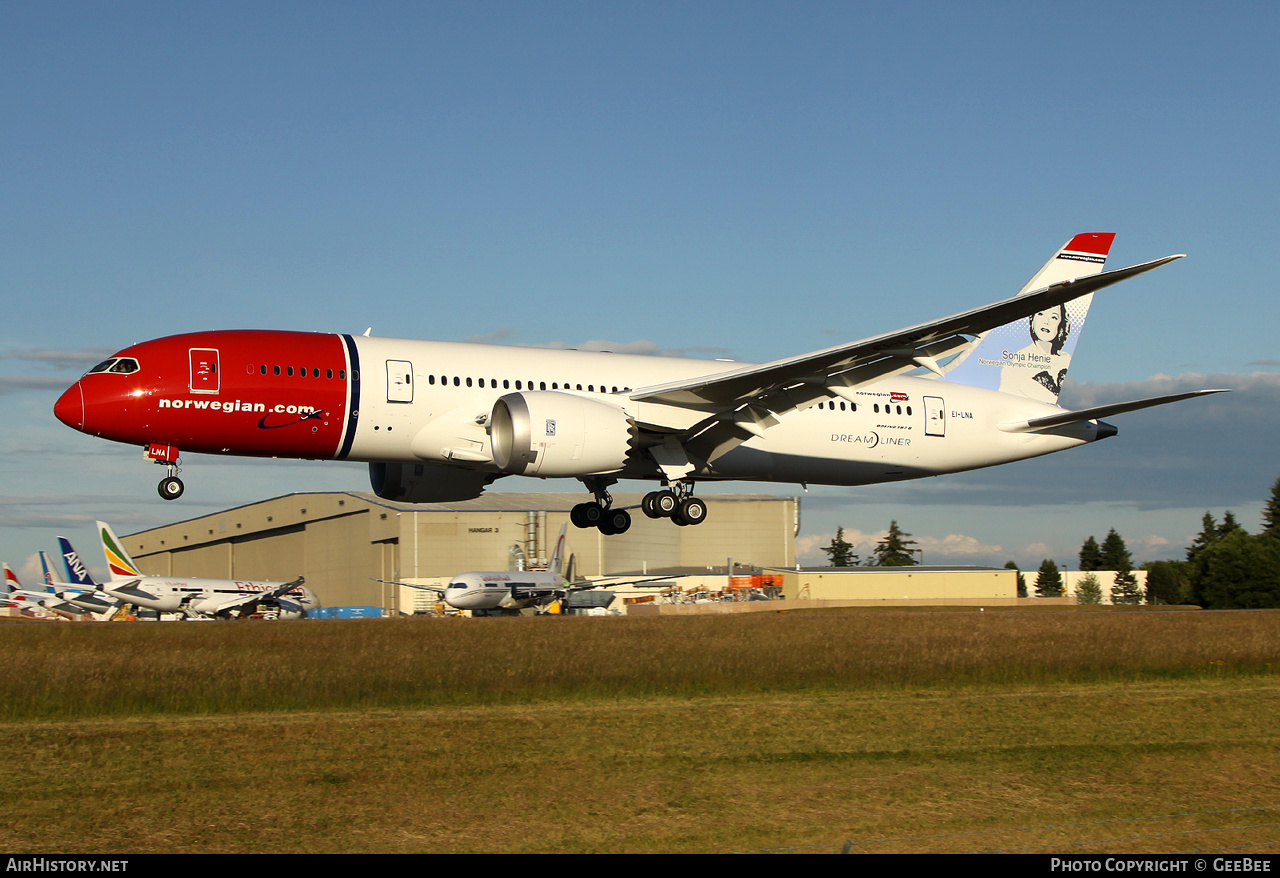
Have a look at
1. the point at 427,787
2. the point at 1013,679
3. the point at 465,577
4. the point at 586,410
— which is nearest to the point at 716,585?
the point at 465,577

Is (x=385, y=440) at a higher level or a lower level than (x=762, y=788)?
higher

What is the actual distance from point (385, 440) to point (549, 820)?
1093cm

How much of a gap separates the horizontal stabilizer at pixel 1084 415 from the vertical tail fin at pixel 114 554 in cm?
5242

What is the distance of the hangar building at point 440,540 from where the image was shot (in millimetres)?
80375

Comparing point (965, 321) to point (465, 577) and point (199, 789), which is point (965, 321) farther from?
point (465, 577)

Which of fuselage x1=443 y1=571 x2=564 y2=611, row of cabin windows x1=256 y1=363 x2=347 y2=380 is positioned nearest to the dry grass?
row of cabin windows x1=256 y1=363 x2=347 y2=380

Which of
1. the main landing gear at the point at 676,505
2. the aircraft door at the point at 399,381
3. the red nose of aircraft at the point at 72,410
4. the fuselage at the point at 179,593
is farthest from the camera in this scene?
the fuselage at the point at 179,593

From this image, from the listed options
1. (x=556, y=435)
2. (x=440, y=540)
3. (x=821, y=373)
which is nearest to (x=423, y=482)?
(x=556, y=435)

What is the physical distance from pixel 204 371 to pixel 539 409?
7.45 meters

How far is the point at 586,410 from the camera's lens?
27.0m

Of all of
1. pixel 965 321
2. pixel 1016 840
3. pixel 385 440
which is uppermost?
pixel 965 321

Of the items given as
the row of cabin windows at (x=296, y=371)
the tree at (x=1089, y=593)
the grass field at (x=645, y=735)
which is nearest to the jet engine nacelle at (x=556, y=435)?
the row of cabin windows at (x=296, y=371)

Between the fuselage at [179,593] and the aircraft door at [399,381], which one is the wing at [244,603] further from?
the aircraft door at [399,381]

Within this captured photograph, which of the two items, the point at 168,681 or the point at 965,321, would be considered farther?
the point at 168,681
